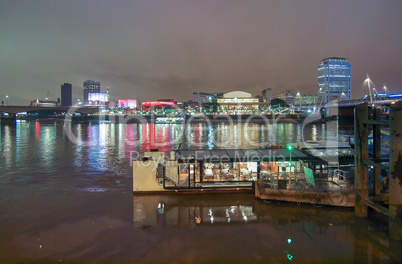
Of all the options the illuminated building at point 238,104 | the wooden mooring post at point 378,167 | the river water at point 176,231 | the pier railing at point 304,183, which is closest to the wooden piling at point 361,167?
the wooden mooring post at point 378,167

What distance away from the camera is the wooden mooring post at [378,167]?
9133 mm

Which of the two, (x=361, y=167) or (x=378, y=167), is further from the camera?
(x=361, y=167)

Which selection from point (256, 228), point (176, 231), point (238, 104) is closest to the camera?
point (176, 231)

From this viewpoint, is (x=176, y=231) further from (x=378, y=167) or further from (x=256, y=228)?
(x=378, y=167)

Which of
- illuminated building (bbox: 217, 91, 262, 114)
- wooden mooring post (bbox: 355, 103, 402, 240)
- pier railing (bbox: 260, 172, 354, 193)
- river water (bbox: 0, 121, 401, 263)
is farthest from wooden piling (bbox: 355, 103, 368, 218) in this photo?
illuminated building (bbox: 217, 91, 262, 114)

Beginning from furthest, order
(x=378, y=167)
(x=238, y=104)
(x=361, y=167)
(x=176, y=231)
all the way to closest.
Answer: (x=238, y=104)
(x=361, y=167)
(x=176, y=231)
(x=378, y=167)

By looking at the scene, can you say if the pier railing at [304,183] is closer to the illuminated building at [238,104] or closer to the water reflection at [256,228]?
the water reflection at [256,228]

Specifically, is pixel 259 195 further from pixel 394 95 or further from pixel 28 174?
pixel 394 95

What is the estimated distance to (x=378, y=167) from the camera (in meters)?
10.1

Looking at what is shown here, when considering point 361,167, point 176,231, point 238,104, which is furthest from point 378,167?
point 238,104

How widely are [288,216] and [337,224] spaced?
1.89 metres

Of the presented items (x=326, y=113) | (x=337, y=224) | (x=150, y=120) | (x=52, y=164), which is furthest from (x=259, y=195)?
(x=150, y=120)

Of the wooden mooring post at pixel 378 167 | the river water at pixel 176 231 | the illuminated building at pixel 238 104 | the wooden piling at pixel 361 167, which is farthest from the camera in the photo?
the illuminated building at pixel 238 104

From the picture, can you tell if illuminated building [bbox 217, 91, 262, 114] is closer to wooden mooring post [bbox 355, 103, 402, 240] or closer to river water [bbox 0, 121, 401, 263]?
river water [bbox 0, 121, 401, 263]
